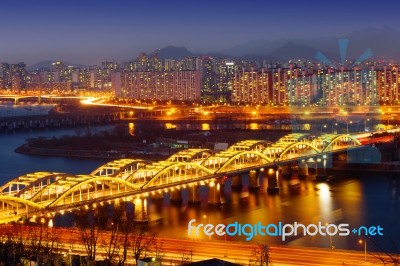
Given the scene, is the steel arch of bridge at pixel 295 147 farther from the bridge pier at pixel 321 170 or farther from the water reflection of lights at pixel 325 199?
the water reflection of lights at pixel 325 199

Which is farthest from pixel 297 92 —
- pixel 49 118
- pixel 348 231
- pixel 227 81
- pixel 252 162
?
pixel 348 231

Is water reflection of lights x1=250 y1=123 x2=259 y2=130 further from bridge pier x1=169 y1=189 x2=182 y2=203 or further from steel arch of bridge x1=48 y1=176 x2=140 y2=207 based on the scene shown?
steel arch of bridge x1=48 y1=176 x2=140 y2=207

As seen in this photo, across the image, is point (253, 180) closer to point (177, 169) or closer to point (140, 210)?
point (177, 169)

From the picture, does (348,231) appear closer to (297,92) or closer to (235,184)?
(235,184)

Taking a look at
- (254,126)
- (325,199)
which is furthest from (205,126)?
(325,199)
